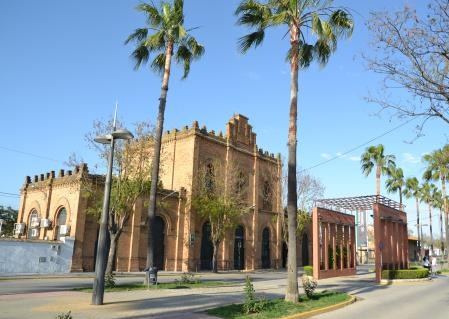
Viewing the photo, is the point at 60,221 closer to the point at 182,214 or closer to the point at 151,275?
the point at 182,214

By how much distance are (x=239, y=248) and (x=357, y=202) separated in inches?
550

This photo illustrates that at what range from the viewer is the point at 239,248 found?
41844 mm

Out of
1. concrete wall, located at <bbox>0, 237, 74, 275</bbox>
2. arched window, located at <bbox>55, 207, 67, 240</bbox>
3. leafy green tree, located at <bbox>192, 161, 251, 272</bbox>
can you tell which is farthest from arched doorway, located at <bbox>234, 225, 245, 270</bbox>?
concrete wall, located at <bbox>0, 237, 74, 275</bbox>

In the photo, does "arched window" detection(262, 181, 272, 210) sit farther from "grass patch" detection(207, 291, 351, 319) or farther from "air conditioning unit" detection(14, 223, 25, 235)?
"grass patch" detection(207, 291, 351, 319)

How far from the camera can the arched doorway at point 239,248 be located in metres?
41.4

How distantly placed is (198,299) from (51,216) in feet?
71.0

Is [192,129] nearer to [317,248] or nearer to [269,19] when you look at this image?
[317,248]

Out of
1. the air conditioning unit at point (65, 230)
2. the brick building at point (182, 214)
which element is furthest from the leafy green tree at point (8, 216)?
the air conditioning unit at point (65, 230)

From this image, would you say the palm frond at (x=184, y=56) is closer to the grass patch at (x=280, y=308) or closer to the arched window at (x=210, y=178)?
the grass patch at (x=280, y=308)

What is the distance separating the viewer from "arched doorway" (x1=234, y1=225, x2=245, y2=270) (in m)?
41.4

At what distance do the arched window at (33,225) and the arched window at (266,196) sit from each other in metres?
22.5

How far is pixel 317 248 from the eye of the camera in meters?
28.1

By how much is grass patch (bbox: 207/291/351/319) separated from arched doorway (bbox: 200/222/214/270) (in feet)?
74.8

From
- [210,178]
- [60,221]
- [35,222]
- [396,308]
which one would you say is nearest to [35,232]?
[35,222]
